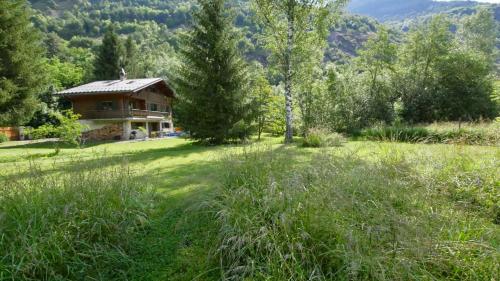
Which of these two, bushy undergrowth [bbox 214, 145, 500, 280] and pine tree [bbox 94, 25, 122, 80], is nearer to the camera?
bushy undergrowth [bbox 214, 145, 500, 280]

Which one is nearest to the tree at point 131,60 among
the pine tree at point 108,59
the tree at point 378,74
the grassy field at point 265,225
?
the pine tree at point 108,59

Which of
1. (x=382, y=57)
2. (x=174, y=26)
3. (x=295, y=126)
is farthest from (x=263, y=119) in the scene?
(x=174, y=26)

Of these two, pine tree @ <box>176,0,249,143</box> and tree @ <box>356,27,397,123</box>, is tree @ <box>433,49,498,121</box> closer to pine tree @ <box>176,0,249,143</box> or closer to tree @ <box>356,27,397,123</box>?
tree @ <box>356,27,397,123</box>

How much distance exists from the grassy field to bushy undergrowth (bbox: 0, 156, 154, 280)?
13mm

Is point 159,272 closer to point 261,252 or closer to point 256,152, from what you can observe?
point 261,252

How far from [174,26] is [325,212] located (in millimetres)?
124111

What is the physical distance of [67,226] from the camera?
123 inches

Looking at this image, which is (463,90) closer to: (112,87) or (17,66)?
(112,87)

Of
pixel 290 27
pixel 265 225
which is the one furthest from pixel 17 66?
pixel 265 225

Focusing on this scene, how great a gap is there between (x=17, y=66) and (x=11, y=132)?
11227mm

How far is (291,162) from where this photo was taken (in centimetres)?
518

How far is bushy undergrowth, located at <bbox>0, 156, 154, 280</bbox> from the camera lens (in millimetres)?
2826

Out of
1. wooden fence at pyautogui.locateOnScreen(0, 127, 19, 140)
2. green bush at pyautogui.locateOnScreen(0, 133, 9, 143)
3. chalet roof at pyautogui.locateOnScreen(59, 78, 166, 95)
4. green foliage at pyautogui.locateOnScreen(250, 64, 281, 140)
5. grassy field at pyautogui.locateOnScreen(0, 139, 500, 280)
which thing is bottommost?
grassy field at pyautogui.locateOnScreen(0, 139, 500, 280)

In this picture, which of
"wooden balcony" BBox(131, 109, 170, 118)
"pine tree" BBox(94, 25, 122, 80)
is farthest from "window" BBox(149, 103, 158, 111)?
"pine tree" BBox(94, 25, 122, 80)
